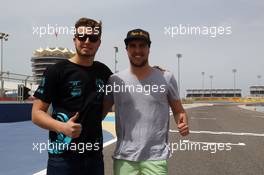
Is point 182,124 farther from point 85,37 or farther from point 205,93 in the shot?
point 205,93

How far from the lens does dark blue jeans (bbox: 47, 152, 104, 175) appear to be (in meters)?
2.62

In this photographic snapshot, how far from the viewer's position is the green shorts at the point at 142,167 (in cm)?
284

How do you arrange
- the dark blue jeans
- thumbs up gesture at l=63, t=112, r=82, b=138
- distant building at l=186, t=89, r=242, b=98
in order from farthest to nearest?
distant building at l=186, t=89, r=242, b=98
the dark blue jeans
thumbs up gesture at l=63, t=112, r=82, b=138

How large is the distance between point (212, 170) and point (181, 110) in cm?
409

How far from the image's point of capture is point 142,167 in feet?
9.50

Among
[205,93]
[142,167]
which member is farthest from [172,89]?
[205,93]

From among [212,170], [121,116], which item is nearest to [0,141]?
[212,170]

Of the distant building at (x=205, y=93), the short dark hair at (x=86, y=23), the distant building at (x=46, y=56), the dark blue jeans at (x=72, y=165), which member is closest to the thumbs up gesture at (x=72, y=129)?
the dark blue jeans at (x=72, y=165)

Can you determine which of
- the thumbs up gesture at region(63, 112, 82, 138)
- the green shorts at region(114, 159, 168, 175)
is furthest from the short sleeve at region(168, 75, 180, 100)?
the thumbs up gesture at region(63, 112, 82, 138)

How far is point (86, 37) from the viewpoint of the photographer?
2.79 m

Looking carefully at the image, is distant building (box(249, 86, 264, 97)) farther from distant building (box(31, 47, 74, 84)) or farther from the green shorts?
the green shorts

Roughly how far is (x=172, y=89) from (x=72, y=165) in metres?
0.98

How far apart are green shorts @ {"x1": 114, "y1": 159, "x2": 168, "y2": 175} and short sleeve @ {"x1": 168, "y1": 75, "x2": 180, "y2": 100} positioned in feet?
1.71

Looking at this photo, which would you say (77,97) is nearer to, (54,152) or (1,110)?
(54,152)
